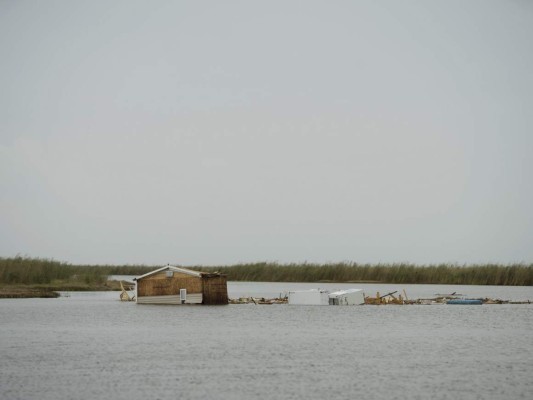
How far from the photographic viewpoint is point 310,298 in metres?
83.2

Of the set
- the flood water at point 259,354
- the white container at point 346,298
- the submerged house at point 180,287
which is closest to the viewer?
the flood water at point 259,354

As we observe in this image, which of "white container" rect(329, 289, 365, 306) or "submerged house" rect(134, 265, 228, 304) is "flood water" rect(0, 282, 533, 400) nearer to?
"submerged house" rect(134, 265, 228, 304)

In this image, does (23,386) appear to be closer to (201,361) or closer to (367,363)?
(201,361)

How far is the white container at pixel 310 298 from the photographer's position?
82.2 m

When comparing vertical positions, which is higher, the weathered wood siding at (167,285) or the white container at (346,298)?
the weathered wood siding at (167,285)

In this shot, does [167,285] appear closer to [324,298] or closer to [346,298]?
[324,298]

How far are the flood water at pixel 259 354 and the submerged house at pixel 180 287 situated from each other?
1.18 m

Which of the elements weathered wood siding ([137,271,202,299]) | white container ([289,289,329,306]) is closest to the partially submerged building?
white container ([289,289,329,306])

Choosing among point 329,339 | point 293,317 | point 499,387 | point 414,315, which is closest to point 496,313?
point 414,315

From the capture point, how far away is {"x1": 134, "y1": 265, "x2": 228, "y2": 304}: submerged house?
72.6 m

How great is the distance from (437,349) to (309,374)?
13.4 metres

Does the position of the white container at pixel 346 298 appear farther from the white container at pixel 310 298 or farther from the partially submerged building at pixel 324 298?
the white container at pixel 310 298

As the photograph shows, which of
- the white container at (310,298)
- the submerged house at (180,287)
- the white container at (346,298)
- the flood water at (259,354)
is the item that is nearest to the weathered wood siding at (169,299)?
the submerged house at (180,287)

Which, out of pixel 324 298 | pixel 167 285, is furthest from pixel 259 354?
pixel 324 298
